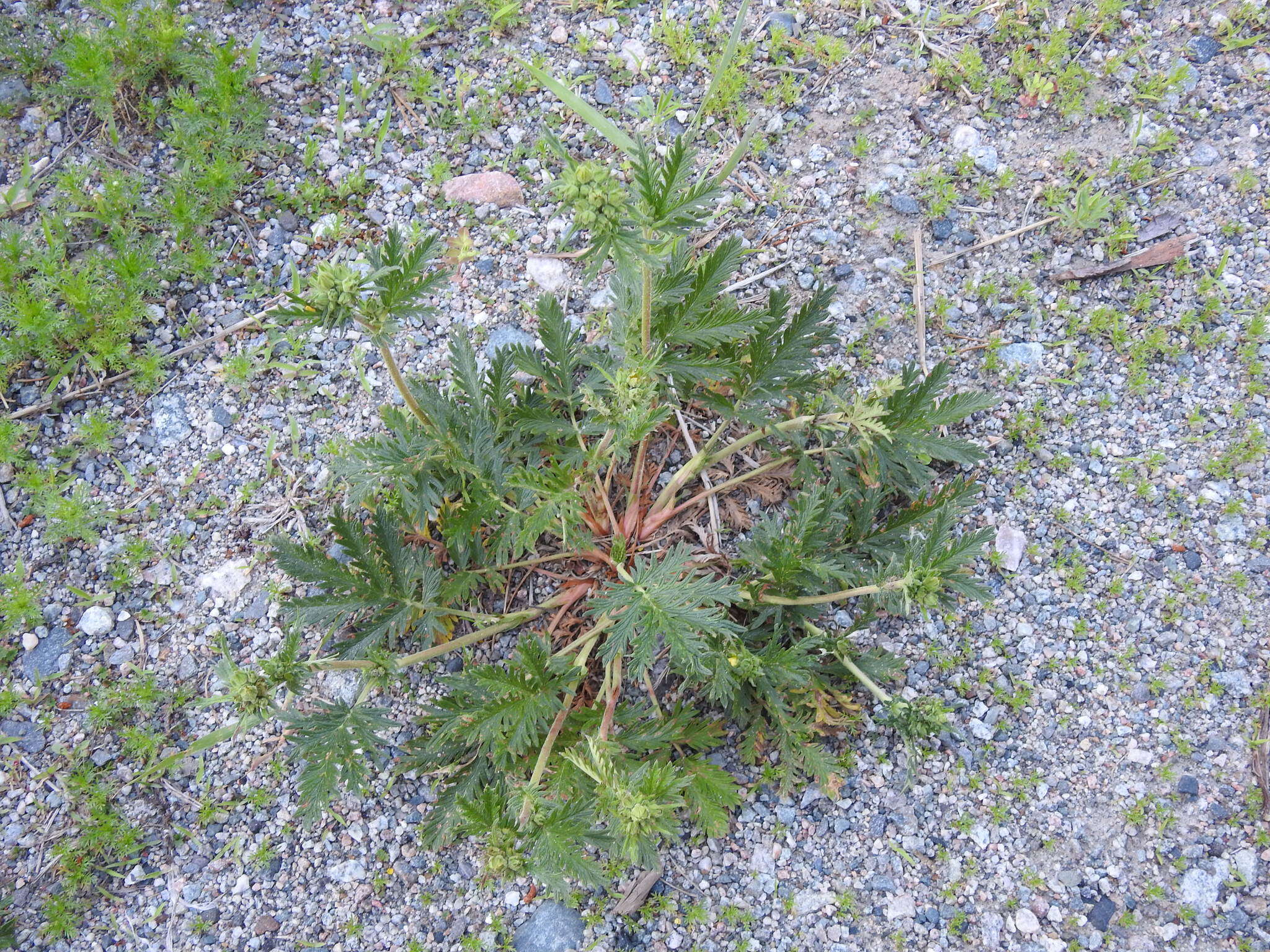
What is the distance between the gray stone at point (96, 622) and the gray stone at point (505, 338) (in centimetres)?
→ 166

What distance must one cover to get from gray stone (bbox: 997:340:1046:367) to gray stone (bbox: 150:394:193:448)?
3128 millimetres

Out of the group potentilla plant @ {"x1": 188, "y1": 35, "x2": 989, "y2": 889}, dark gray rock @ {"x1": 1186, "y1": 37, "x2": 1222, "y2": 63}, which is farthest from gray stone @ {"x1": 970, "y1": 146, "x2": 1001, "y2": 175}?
potentilla plant @ {"x1": 188, "y1": 35, "x2": 989, "y2": 889}

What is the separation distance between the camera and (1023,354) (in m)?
3.52

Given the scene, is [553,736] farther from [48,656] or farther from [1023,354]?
[1023,354]

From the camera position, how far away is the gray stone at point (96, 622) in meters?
3.35

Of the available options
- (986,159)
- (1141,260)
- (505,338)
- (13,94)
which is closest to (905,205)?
(986,159)

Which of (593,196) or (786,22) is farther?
(786,22)

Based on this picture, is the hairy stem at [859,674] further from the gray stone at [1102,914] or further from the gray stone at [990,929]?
the gray stone at [1102,914]

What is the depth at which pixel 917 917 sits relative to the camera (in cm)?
279

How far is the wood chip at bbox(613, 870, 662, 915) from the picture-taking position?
2.86 metres

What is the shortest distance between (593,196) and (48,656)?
8.46 ft

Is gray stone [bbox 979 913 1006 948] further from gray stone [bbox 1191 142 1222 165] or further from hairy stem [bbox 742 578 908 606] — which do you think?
gray stone [bbox 1191 142 1222 165]

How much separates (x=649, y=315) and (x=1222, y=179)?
254 centimetres

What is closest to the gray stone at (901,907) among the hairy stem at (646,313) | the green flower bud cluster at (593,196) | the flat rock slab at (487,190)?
the hairy stem at (646,313)
